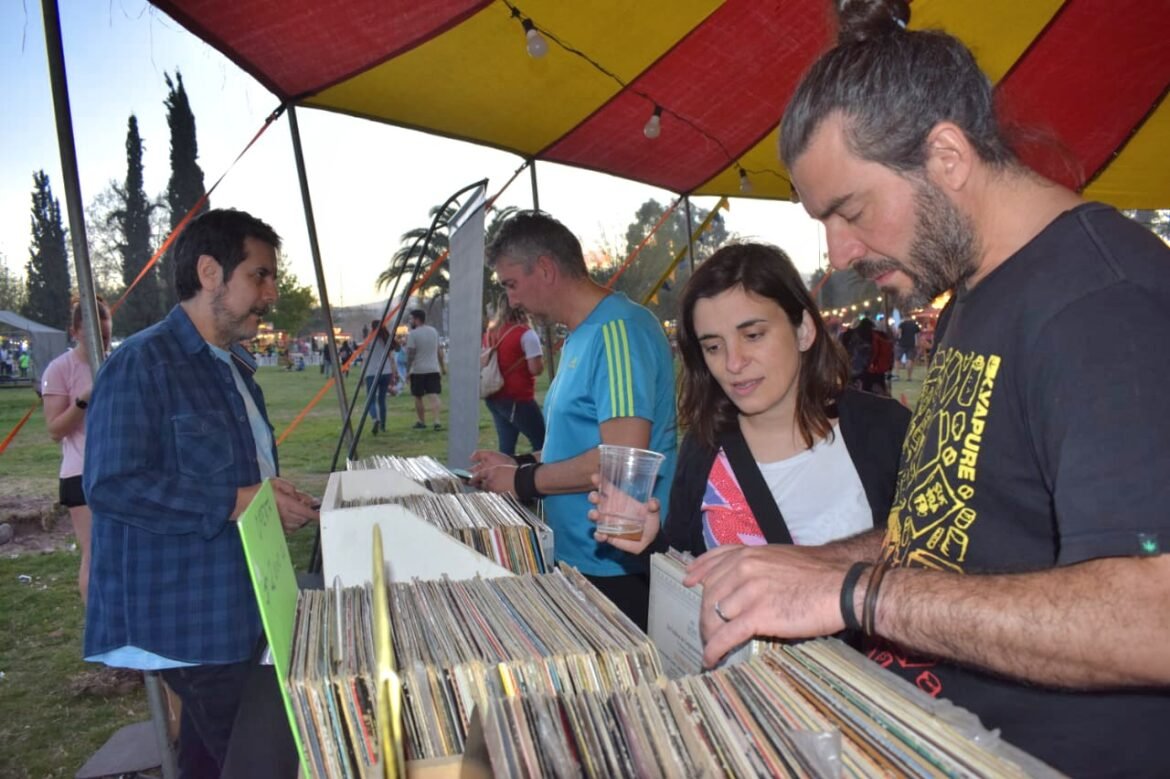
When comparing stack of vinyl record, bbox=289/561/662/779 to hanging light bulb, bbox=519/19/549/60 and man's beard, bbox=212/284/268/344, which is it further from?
hanging light bulb, bbox=519/19/549/60

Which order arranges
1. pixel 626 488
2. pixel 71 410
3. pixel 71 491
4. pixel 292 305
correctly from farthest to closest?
pixel 292 305 → pixel 71 491 → pixel 71 410 → pixel 626 488

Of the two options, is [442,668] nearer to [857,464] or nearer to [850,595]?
[850,595]

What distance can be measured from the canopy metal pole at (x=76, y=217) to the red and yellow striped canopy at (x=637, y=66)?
76cm

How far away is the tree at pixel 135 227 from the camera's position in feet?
114

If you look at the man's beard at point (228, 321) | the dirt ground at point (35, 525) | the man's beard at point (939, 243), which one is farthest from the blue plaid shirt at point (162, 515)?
the dirt ground at point (35, 525)

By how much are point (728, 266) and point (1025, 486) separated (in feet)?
3.82

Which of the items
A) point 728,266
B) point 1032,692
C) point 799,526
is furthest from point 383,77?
point 1032,692

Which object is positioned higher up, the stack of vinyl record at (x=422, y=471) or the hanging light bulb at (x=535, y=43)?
the hanging light bulb at (x=535, y=43)

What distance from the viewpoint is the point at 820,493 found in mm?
1837

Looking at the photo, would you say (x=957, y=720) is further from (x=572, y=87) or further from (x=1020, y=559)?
(x=572, y=87)

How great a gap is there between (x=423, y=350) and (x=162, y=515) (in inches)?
421

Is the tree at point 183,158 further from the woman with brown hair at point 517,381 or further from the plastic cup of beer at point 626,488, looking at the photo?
the plastic cup of beer at point 626,488

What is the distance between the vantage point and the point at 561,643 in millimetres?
993

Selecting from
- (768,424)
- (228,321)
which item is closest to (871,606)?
(768,424)
